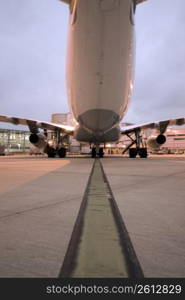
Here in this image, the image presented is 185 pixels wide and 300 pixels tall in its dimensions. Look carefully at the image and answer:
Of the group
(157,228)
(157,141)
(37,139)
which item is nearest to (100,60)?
(37,139)

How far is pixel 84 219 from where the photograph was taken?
2062 millimetres

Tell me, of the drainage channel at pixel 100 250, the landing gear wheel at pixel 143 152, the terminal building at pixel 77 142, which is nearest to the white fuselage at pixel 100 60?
the landing gear wheel at pixel 143 152

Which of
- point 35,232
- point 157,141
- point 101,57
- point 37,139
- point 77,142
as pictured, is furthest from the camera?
point 77,142

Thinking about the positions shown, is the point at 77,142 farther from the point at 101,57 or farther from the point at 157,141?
the point at 101,57

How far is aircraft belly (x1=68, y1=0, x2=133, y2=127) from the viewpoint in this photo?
896 cm

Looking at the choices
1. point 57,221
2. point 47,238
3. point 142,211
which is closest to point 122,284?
point 47,238

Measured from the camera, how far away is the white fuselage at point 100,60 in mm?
9000

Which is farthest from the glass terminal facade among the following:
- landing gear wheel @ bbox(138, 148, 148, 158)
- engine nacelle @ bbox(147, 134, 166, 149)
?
engine nacelle @ bbox(147, 134, 166, 149)

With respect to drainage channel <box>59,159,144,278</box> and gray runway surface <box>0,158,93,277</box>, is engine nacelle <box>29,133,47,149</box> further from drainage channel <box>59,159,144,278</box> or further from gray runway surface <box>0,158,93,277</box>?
drainage channel <box>59,159,144,278</box>

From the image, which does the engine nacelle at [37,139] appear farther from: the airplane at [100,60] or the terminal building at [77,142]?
the terminal building at [77,142]

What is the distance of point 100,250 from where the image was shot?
4.67 feet

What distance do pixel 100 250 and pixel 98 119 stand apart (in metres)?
10.4

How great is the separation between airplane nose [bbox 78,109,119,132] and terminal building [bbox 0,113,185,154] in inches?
817

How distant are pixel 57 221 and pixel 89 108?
9.67 meters
